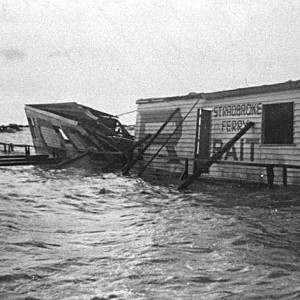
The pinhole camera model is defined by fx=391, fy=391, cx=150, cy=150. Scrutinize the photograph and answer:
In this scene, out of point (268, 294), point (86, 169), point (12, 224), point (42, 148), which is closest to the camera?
point (268, 294)

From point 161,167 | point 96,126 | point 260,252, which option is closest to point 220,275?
point 260,252

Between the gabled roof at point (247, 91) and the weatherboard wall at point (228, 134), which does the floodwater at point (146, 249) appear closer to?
the weatherboard wall at point (228, 134)

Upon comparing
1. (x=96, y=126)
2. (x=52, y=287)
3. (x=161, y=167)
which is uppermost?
(x=96, y=126)

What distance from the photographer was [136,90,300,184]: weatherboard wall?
1317 cm

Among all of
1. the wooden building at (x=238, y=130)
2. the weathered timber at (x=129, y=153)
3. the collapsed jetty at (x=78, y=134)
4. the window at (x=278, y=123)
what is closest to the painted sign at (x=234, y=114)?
the wooden building at (x=238, y=130)

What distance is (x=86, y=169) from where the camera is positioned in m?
19.7

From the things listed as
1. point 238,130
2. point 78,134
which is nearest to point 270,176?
point 238,130

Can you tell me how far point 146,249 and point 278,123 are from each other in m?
10.3

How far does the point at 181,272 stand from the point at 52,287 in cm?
A: 146

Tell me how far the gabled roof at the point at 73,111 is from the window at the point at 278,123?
10276 millimetres

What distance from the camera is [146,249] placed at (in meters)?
5.49

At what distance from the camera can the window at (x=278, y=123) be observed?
1343cm

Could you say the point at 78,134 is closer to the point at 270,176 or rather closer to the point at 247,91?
the point at 247,91

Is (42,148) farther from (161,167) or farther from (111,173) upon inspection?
(161,167)
